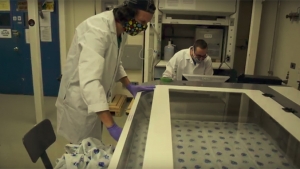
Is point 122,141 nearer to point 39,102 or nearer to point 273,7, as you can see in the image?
point 39,102

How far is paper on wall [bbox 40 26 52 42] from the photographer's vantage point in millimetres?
4070

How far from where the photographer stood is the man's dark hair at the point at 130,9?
1.33 meters

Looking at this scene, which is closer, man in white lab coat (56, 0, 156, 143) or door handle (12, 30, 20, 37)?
man in white lab coat (56, 0, 156, 143)

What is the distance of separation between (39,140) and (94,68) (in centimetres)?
52

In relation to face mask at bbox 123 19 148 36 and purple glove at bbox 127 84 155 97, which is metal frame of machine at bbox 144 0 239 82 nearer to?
purple glove at bbox 127 84 155 97

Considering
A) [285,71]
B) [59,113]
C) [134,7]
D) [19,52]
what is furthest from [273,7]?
[19,52]

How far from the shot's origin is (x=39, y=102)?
3031 millimetres

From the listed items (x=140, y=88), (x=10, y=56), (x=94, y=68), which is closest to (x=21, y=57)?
(x=10, y=56)

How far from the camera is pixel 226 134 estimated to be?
1.31 m

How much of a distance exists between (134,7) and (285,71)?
2163mm

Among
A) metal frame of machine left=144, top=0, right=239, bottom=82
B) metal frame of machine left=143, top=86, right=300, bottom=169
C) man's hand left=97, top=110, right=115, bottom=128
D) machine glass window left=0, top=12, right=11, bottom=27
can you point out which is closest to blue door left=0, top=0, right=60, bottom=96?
machine glass window left=0, top=12, right=11, bottom=27

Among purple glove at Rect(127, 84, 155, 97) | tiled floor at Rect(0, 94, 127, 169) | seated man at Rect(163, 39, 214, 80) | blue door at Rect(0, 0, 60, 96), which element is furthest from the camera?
blue door at Rect(0, 0, 60, 96)

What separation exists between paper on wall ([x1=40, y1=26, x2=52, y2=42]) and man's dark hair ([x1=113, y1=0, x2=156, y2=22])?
3.04 meters

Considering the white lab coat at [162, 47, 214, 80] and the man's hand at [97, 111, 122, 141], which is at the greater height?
the white lab coat at [162, 47, 214, 80]
